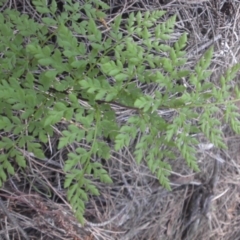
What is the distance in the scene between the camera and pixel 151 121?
1.22 meters

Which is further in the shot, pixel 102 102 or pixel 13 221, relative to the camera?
pixel 13 221

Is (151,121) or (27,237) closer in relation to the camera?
(151,121)

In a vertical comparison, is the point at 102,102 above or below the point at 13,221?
above

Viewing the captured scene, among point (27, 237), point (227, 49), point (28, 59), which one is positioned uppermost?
point (28, 59)

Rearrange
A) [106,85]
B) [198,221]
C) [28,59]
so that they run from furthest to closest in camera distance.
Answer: [198,221] < [28,59] < [106,85]

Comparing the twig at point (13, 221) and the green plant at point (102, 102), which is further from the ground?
the green plant at point (102, 102)

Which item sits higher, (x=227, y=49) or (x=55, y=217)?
(x=227, y=49)

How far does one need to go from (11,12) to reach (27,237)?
3.28 ft

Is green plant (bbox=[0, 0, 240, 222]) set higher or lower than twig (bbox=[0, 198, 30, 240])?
higher

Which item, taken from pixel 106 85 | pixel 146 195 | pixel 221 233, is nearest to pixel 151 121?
pixel 106 85

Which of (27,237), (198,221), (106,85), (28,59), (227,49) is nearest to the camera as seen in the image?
(106,85)

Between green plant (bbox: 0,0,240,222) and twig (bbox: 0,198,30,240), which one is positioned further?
twig (bbox: 0,198,30,240)

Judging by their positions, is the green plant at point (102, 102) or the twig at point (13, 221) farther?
the twig at point (13, 221)

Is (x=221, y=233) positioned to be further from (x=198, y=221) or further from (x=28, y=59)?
(x=28, y=59)
